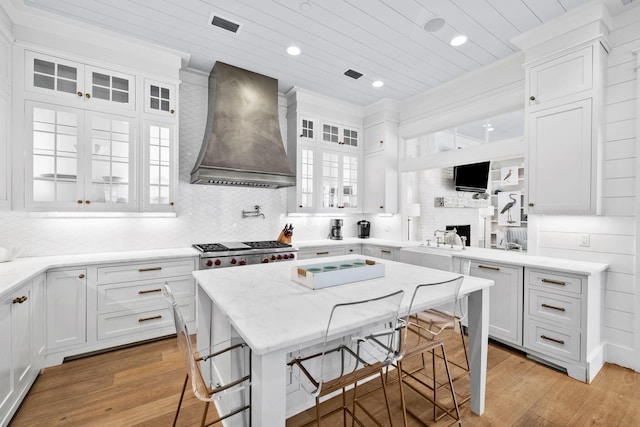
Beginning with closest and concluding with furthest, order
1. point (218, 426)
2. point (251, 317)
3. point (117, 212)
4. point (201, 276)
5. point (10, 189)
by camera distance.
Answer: point (251, 317) → point (218, 426) → point (201, 276) → point (10, 189) → point (117, 212)

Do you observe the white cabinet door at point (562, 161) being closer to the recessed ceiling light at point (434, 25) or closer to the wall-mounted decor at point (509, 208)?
the recessed ceiling light at point (434, 25)

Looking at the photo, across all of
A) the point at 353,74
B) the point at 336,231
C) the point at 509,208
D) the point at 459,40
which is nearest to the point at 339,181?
the point at 336,231

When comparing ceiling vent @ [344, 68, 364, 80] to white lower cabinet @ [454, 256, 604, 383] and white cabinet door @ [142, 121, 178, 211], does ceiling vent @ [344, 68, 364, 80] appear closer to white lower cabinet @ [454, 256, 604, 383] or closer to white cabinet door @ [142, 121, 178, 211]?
white cabinet door @ [142, 121, 178, 211]

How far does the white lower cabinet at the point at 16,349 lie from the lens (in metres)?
1.74

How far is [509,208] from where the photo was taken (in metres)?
7.00

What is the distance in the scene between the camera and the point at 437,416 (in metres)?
1.89

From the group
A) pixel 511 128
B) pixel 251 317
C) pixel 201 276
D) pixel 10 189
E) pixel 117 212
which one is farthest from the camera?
pixel 511 128

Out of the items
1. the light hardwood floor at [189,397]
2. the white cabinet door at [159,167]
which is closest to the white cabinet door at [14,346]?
the light hardwood floor at [189,397]

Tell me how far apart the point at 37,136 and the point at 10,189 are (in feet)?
1.65

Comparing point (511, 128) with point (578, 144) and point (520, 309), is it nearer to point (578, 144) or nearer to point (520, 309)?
point (578, 144)

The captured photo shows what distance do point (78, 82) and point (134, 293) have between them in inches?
80.9

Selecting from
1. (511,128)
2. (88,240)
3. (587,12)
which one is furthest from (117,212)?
(511,128)

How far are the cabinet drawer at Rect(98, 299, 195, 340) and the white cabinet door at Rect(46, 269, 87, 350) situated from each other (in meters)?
0.16

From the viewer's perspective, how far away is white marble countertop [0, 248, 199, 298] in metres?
1.94
